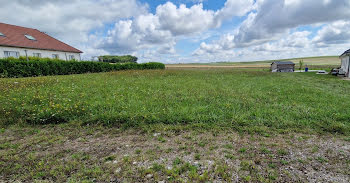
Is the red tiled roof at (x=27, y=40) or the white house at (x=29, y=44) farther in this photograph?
the red tiled roof at (x=27, y=40)

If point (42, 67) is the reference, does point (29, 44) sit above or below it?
above

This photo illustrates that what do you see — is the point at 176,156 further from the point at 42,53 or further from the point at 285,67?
the point at 285,67

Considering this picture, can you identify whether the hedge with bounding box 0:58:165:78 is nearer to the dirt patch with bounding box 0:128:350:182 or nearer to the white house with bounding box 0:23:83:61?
the white house with bounding box 0:23:83:61

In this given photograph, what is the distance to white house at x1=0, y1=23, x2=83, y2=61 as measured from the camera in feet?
65.8

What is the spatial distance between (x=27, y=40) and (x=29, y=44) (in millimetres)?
982

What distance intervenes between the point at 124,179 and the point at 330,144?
13.1ft

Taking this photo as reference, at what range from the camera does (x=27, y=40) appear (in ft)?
74.6

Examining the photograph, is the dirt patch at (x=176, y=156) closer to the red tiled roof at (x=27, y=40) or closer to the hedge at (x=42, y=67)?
the hedge at (x=42, y=67)

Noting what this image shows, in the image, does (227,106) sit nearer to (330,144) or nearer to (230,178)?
(330,144)

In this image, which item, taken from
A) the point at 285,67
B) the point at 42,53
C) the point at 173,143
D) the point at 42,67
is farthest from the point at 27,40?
the point at 285,67

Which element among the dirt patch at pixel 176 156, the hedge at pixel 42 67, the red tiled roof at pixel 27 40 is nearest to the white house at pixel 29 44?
the red tiled roof at pixel 27 40

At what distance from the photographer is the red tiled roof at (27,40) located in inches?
808

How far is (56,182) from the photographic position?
2240mm

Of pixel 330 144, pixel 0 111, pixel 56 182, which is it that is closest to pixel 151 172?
pixel 56 182
